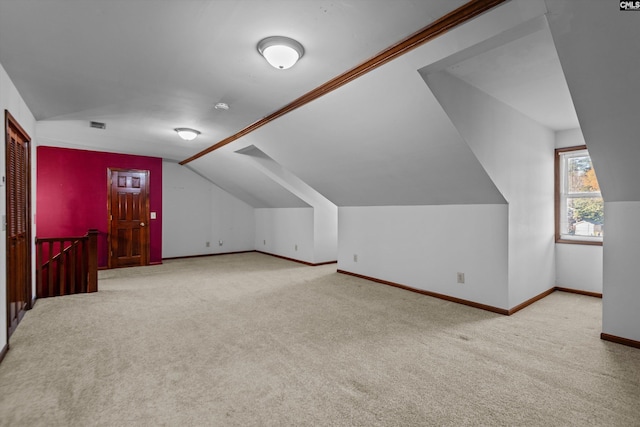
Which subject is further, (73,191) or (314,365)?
(73,191)

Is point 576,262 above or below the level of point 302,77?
A: below

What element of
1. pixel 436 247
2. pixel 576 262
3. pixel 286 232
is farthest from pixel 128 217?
pixel 576 262

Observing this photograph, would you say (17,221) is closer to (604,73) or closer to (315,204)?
Result: (315,204)

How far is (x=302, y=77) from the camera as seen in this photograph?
277 cm

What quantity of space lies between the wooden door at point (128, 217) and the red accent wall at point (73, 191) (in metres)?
0.13

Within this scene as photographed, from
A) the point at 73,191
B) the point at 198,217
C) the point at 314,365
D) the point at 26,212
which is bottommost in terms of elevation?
the point at 314,365

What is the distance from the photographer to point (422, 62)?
7.50 feet

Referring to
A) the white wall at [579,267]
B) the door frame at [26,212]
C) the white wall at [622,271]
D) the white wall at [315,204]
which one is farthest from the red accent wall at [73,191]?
the white wall at [579,267]

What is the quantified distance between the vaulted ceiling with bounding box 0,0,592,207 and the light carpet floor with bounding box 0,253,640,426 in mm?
1526

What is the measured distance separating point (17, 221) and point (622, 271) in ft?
18.3

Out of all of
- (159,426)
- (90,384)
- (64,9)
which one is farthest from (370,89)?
(90,384)

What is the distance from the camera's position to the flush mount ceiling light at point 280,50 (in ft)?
7.19

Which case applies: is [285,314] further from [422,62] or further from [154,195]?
[154,195]

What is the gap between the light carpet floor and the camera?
68.9 inches
